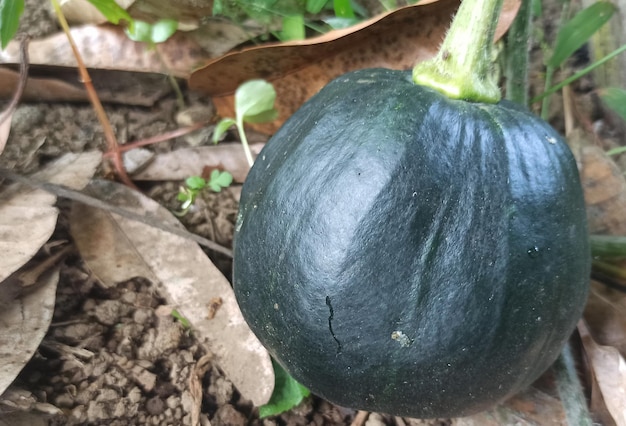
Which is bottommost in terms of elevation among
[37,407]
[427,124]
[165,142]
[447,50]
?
[37,407]

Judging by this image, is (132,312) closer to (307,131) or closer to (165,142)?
(165,142)

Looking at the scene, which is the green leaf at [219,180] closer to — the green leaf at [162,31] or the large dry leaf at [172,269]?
the large dry leaf at [172,269]

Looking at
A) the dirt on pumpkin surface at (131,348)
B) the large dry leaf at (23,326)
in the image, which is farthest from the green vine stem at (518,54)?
the large dry leaf at (23,326)

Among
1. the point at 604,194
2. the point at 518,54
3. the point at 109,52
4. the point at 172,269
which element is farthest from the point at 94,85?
the point at 604,194

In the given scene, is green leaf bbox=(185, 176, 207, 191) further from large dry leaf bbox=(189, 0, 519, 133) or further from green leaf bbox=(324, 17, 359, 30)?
green leaf bbox=(324, 17, 359, 30)

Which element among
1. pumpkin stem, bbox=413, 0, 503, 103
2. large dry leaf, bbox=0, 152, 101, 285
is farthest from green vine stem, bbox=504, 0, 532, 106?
large dry leaf, bbox=0, 152, 101, 285

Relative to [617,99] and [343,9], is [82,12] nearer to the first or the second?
[343,9]

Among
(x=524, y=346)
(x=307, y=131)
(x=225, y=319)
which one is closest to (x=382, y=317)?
(x=524, y=346)
